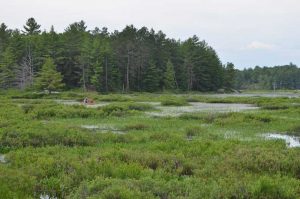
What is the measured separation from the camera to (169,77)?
94.5 metres

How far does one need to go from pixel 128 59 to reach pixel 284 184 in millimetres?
81567

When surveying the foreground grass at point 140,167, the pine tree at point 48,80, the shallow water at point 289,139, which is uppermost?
the pine tree at point 48,80

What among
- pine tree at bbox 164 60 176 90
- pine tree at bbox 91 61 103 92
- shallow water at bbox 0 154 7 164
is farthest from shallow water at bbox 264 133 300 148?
pine tree at bbox 164 60 176 90

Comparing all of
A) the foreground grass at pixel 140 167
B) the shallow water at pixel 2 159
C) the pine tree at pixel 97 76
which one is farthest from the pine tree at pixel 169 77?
the shallow water at pixel 2 159

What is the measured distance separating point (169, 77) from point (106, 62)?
47.8 feet

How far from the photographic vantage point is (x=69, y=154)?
Answer: 15188mm

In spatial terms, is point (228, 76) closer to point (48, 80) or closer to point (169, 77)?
point (169, 77)

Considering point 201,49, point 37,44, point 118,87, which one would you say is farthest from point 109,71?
point 201,49

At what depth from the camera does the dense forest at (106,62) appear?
8356 centimetres

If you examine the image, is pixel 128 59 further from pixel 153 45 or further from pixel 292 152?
pixel 292 152

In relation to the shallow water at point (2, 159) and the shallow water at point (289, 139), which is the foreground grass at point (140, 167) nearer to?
the shallow water at point (2, 159)

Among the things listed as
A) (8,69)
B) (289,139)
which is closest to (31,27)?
(8,69)

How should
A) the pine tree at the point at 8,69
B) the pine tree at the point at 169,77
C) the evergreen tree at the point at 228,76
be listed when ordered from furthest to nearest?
1. the evergreen tree at the point at 228,76
2. the pine tree at the point at 169,77
3. the pine tree at the point at 8,69

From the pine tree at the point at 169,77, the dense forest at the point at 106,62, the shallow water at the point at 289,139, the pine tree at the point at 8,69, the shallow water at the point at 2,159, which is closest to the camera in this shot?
the shallow water at the point at 2,159
